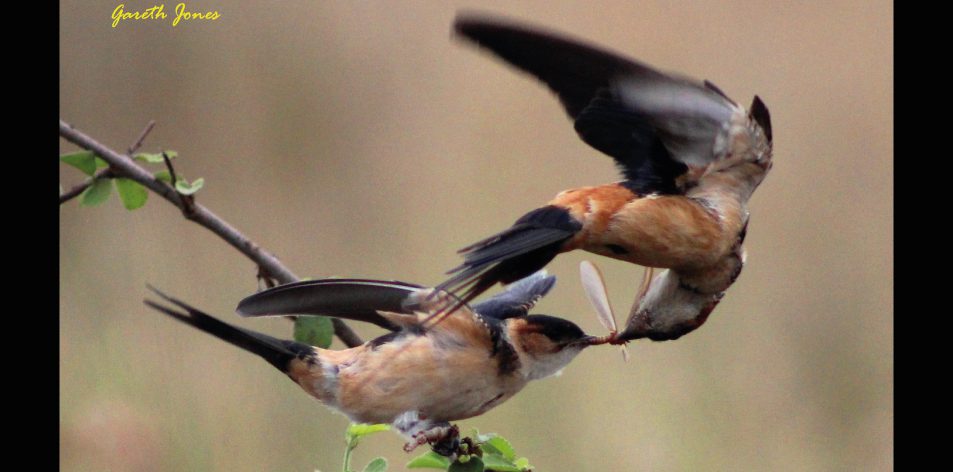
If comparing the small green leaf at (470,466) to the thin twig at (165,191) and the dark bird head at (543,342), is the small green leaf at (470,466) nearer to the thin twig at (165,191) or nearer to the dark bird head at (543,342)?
the thin twig at (165,191)

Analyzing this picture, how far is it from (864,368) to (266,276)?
2854 millimetres

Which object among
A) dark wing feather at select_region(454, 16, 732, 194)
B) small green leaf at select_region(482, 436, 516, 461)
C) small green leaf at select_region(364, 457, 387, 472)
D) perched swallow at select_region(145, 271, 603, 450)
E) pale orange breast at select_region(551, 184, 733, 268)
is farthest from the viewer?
perched swallow at select_region(145, 271, 603, 450)

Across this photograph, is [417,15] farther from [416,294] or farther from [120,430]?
[416,294]

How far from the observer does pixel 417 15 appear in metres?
5.66

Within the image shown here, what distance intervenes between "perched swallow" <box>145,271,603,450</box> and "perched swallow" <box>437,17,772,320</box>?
0.28 m

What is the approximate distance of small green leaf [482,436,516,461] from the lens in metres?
2.11

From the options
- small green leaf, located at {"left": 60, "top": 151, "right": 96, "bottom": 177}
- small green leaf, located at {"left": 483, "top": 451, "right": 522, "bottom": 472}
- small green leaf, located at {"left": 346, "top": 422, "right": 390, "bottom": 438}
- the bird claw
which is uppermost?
small green leaf, located at {"left": 60, "top": 151, "right": 96, "bottom": 177}

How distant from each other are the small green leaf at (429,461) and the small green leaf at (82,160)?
0.88m

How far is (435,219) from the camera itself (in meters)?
5.11

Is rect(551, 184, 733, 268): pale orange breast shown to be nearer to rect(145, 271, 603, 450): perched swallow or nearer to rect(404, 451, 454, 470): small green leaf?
rect(145, 271, 603, 450): perched swallow

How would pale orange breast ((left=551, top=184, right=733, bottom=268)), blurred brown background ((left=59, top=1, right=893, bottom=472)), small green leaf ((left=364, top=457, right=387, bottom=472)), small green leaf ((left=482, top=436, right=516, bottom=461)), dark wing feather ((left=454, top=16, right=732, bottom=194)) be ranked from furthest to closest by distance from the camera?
1. blurred brown background ((left=59, top=1, right=893, bottom=472))
2. pale orange breast ((left=551, top=184, right=733, bottom=268))
3. dark wing feather ((left=454, top=16, right=732, bottom=194))
4. small green leaf ((left=482, top=436, right=516, bottom=461))
5. small green leaf ((left=364, top=457, right=387, bottom=472))

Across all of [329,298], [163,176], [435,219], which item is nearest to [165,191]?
[163,176]

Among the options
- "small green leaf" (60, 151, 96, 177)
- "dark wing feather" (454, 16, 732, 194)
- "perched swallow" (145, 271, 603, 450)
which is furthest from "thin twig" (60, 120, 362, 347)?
"dark wing feather" (454, 16, 732, 194)

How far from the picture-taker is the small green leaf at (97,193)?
7.70 feet
